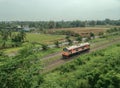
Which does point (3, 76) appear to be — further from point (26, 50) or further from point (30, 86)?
point (26, 50)

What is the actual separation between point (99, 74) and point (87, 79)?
1.55 m

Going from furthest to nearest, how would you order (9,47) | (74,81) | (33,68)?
(9,47) < (74,81) < (33,68)

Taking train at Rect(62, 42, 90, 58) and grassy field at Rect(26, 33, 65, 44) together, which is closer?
train at Rect(62, 42, 90, 58)

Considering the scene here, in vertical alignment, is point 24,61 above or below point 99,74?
above

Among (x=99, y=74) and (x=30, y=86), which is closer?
(x=30, y=86)

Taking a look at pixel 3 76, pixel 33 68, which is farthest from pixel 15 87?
pixel 33 68

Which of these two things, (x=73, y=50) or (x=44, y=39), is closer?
(x=73, y=50)

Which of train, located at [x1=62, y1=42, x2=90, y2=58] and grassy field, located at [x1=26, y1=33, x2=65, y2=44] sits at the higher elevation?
train, located at [x1=62, y1=42, x2=90, y2=58]

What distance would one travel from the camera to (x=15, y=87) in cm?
1097

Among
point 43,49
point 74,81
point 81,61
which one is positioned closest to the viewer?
point 74,81

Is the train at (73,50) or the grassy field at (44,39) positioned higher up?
the train at (73,50)

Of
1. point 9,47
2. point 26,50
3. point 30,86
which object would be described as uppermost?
point 26,50

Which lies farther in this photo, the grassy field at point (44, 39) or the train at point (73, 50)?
the grassy field at point (44, 39)

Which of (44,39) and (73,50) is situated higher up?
(73,50)
